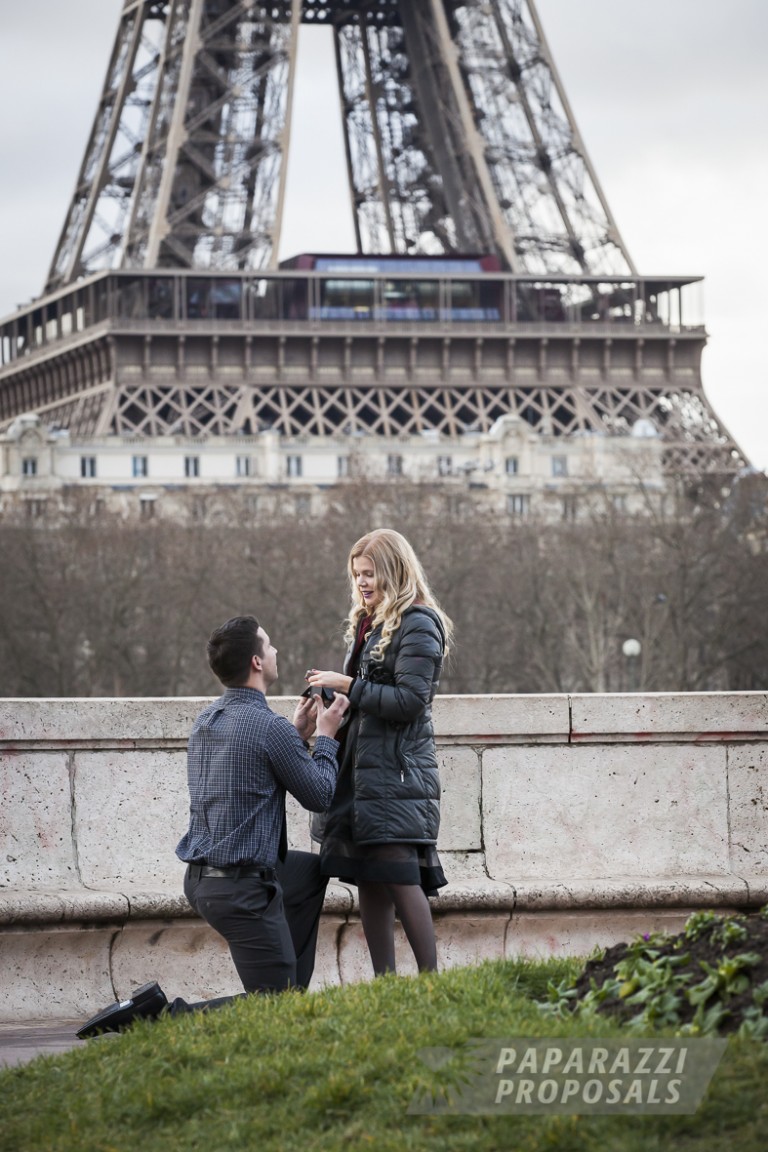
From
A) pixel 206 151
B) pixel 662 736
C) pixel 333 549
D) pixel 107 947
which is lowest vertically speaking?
pixel 107 947

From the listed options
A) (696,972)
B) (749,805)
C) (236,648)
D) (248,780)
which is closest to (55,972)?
(248,780)

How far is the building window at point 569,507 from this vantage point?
55.8 metres

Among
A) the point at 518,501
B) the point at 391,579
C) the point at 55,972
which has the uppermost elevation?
the point at 518,501

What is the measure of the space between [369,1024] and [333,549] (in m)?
44.3

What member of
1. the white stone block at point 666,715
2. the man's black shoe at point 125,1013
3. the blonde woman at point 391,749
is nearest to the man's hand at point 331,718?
the blonde woman at point 391,749

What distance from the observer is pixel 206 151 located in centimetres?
7400

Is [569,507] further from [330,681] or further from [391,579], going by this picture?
[330,681]

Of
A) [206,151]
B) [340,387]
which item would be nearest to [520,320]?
[340,387]

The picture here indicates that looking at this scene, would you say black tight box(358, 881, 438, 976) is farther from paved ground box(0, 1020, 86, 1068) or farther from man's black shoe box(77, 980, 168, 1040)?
paved ground box(0, 1020, 86, 1068)

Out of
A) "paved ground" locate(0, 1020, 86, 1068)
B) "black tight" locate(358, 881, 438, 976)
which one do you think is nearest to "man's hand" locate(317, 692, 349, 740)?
"black tight" locate(358, 881, 438, 976)

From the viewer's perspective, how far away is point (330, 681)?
23.7ft

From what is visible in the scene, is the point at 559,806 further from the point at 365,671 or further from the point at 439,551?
the point at 439,551

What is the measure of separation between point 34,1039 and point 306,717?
75.8 inches

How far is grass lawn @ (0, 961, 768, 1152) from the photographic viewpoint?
16.9 ft
